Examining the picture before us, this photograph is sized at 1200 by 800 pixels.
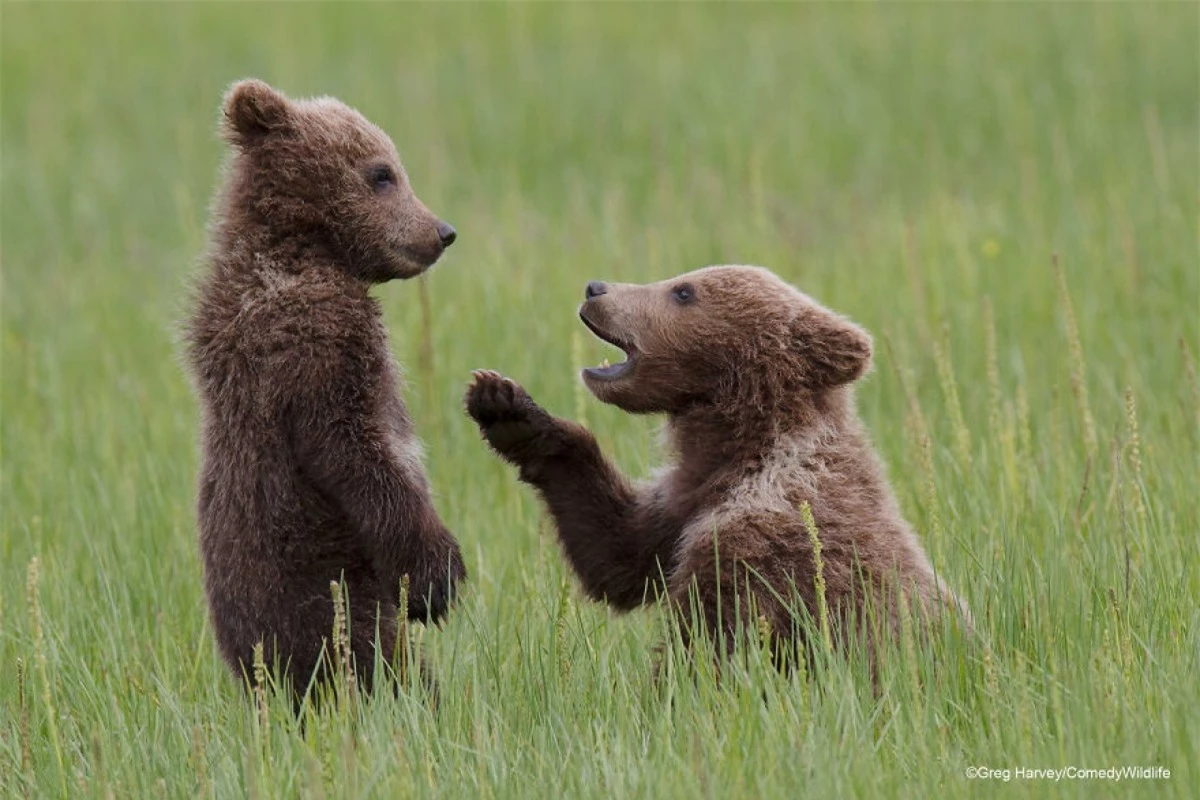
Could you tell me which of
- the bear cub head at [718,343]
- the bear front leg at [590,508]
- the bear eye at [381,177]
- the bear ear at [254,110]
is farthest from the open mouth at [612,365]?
the bear ear at [254,110]

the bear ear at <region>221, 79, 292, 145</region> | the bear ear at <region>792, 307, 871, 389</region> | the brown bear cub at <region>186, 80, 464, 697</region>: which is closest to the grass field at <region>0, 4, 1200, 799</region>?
the brown bear cub at <region>186, 80, 464, 697</region>

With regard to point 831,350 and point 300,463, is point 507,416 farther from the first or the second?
point 831,350

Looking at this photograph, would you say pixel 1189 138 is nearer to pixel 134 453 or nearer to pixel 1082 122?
pixel 1082 122

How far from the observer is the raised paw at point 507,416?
217 inches

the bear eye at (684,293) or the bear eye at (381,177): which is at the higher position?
the bear eye at (381,177)

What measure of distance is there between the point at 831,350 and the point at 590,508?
90 cm

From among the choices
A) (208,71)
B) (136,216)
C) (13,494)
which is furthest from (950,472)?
(208,71)

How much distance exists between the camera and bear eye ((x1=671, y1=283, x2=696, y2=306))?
5793 mm

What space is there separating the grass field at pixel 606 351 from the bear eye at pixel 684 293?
93 centimetres

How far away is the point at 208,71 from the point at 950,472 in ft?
39.9

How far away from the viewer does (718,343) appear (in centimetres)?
568

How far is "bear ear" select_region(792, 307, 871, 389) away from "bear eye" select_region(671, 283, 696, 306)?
1.20ft

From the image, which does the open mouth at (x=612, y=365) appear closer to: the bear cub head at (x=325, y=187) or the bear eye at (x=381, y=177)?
the bear cub head at (x=325, y=187)

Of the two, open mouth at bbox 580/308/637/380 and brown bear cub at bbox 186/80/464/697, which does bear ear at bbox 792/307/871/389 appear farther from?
brown bear cub at bbox 186/80/464/697
